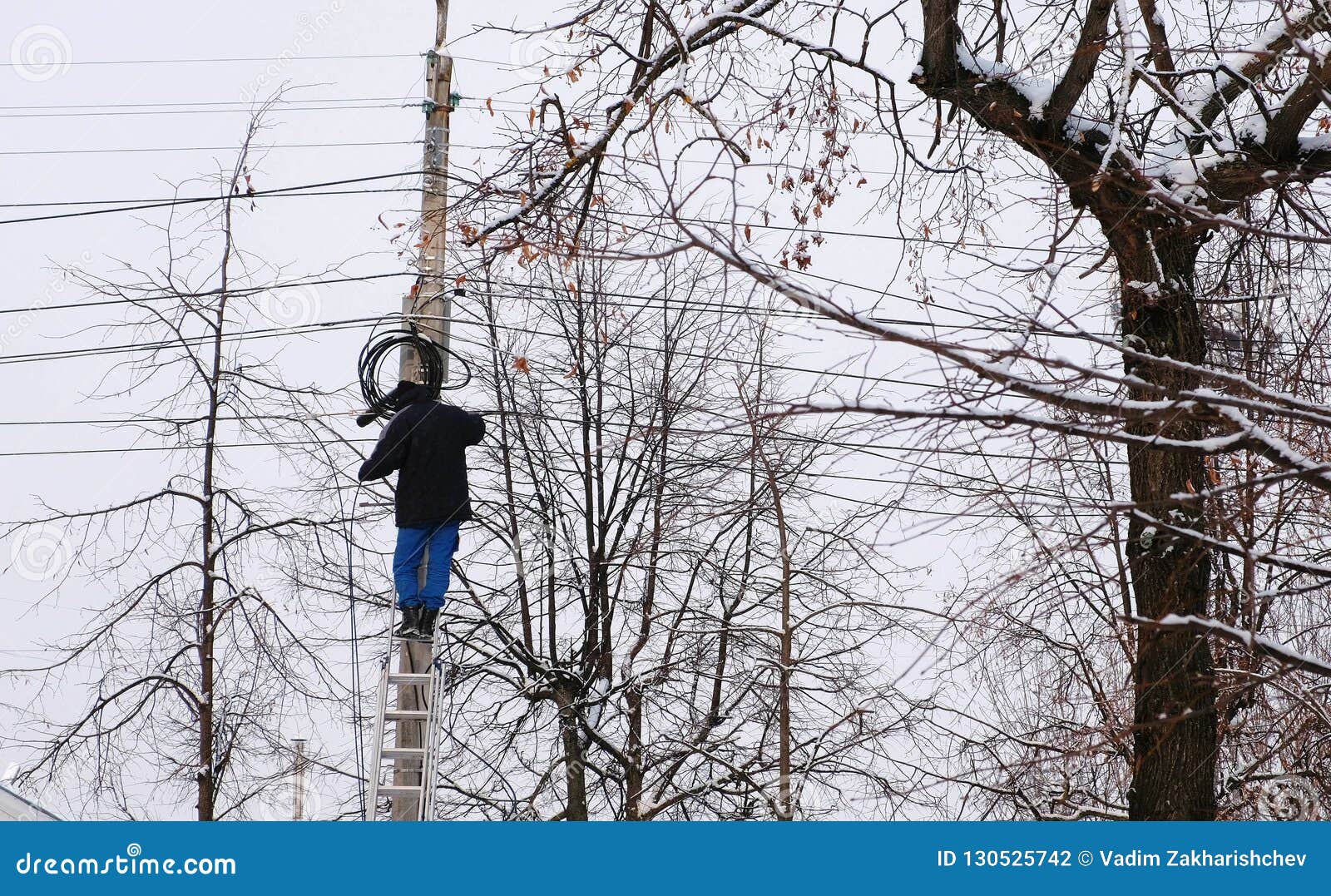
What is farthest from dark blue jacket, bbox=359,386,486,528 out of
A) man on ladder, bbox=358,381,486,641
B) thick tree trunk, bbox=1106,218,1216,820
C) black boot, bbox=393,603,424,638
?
thick tree trunk, bbox=1106,218,1216,820

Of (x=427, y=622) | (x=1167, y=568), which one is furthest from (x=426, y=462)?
(x=1167, y=568)

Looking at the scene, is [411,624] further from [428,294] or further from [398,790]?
[428,294]

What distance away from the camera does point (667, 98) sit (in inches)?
278

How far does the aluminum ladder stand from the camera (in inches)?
329

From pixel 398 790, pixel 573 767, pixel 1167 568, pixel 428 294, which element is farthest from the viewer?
pixel 573 767

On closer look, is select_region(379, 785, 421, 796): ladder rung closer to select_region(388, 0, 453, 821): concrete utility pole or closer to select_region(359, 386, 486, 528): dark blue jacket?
select_region(388, 0, 453, 821): concrete utility pole

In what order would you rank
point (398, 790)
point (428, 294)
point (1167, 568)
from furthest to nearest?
point (428, 294)
point (398, 790)
point (1167, 568)

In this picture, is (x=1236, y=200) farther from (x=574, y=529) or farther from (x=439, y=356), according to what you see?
(x=574, y=529)

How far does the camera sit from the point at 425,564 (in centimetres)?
923

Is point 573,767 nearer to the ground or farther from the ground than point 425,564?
nearer to the ground

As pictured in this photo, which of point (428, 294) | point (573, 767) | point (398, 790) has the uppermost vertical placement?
point (428, 294)

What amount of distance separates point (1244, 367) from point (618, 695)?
327 inches

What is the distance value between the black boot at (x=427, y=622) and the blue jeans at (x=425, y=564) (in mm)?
33

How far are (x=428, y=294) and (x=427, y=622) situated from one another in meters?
2.45
